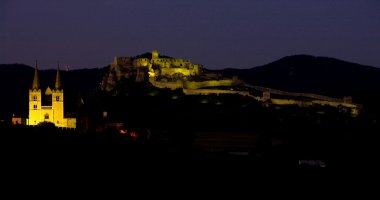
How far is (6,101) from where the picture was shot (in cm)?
12375

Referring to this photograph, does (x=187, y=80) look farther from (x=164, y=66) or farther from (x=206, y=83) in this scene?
(x=164, y=66)

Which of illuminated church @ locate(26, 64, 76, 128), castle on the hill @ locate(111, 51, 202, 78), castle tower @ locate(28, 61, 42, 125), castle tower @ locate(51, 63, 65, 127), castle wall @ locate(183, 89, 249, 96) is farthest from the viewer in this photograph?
castle on the hill @ locate(111, 51, 202, 78)

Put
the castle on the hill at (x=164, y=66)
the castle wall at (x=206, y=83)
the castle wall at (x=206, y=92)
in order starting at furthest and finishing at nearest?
the castle on the hill at (x=164, y=66)
the castle wall at (x=206, y=83)
the castle wall at (x=206, y=92)

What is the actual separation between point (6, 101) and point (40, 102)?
54.2 m

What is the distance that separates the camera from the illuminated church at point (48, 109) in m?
71.1

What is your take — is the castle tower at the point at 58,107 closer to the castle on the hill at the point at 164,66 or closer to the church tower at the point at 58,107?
the church tower at the point at 58,107

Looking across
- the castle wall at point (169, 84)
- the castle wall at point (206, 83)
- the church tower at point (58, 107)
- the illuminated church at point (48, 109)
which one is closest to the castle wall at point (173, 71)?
the castle wall at point (206, 83)

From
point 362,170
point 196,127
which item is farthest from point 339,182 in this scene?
point 196,127

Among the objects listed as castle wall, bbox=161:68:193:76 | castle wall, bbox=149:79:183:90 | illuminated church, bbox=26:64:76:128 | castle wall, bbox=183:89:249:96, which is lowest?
illuminated church, bbox=26:64:76:128

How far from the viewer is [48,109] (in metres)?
71.9

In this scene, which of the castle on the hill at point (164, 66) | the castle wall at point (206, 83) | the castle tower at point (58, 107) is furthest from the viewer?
the castle on the hill at point (164, 66)

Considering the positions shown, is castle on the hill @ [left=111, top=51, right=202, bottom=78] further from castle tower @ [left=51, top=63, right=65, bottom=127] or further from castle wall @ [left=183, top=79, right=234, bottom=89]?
castle tower @ [left=51, top=63, right=65, bottom=127]

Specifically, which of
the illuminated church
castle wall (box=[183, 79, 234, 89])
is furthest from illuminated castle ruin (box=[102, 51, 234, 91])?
the illuminated church

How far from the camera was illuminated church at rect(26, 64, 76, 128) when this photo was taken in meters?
71.1
